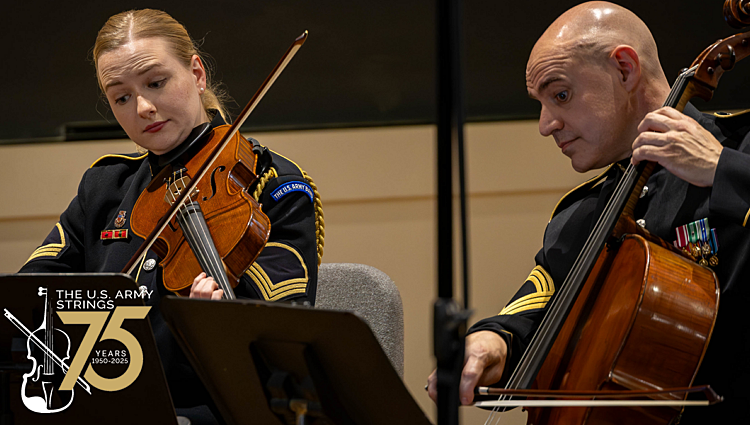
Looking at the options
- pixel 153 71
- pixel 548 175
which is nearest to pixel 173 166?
pixel 153 71

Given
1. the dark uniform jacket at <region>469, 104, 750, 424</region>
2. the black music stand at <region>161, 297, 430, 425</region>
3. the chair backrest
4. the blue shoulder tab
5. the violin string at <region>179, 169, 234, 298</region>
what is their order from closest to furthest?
the black music stand at <region>161, 297, 430, 425</region> < the dark uniform jacket at <region>469, 104, 750, 424</region> < the violin string at <region>179, 169, 234, 298</region> < the blue shoulder tab < the chair backrest

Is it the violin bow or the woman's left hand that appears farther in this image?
the woman's left hand

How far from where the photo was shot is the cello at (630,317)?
0.85 meters

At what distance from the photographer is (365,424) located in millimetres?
741

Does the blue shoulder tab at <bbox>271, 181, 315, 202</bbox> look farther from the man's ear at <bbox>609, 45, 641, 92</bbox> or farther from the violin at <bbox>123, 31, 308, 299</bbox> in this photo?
the man's ear at <bbox>609, 45, 641, 92</bbox>

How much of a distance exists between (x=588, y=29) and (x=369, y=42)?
2.87ft

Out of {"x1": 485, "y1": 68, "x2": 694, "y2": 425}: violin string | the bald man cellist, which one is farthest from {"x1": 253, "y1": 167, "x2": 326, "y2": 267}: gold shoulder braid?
{"x1": 485, "y1": 68, "x2": 694, "y2": 425}: violin string

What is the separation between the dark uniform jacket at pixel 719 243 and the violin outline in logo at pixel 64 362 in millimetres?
552

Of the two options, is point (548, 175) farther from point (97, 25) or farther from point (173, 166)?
point (97, 25)

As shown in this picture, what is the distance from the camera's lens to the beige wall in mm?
2043

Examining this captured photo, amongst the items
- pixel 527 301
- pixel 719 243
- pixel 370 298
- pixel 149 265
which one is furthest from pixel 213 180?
pixel 719 243

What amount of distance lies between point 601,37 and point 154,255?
85 cm

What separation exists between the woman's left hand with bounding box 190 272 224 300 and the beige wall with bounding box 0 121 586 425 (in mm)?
1063

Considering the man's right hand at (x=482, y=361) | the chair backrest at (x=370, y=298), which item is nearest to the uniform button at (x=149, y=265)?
the chair backrest at (x=370, y=298)
